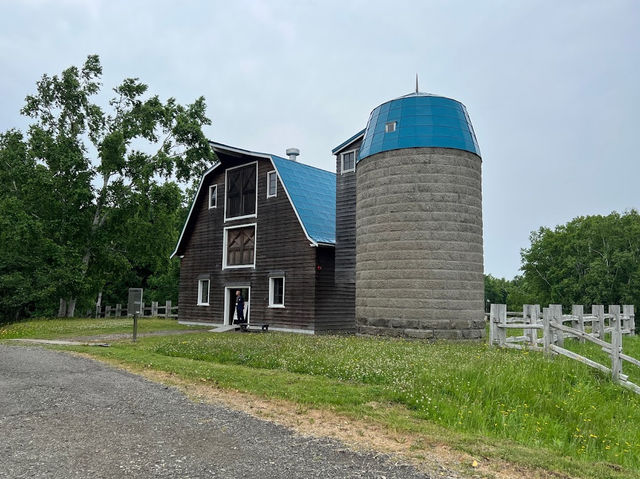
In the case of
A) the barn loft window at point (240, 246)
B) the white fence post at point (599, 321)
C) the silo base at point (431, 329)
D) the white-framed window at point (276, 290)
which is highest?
the barn loft window at point (240, 246)

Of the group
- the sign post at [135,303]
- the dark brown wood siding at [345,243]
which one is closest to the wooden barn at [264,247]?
the dark brown wood siding at [345,243]

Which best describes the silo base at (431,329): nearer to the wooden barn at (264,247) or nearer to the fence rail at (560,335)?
the fence rail at (560,335)

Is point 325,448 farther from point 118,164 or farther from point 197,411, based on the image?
point 118,164

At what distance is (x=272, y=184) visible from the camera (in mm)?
25609

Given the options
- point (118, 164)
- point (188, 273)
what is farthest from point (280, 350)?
point (118, 164)

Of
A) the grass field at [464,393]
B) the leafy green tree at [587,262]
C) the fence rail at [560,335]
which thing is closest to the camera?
the grass field at [464,393]

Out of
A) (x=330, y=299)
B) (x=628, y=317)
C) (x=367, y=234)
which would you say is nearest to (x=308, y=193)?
(x=330, y=299)

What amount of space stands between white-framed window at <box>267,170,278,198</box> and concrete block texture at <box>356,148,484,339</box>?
7409mm

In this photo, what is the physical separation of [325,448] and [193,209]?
25.0 meters

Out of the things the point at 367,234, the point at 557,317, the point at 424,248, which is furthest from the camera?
the point at 367,234

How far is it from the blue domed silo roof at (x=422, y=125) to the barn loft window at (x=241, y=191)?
8130 mm

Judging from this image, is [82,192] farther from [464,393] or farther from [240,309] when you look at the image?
[464,393]

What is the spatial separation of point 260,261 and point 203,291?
549 centimetres

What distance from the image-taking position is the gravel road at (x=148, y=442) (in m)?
5.41
